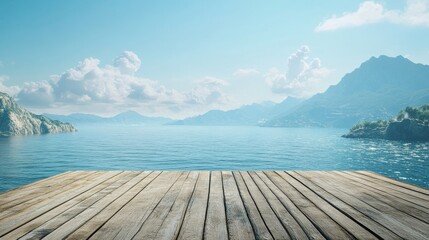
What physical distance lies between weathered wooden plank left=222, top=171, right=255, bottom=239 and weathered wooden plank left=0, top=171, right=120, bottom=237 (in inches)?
126

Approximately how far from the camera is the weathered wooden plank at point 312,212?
142 inches

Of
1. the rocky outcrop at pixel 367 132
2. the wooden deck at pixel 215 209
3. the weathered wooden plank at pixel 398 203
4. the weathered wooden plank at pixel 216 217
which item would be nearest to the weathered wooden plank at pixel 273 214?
the wooden deck at pixel 215 209

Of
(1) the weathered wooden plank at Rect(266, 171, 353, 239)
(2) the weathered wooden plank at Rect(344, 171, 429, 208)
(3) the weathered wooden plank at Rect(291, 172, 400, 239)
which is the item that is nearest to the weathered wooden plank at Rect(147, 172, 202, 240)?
(1) the weathered wooden plank at Rect(266, 171, 353, 239)

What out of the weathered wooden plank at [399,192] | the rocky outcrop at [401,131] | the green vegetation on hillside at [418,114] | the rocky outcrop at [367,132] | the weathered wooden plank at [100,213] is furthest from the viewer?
the rocky outcrop at [367,132]

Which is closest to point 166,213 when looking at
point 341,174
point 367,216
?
point 367,216

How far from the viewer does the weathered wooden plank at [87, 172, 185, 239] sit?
3586 millimetres

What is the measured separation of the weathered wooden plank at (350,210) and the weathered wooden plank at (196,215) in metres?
2.47

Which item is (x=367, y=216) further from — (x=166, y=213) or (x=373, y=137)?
(x=373, y=137)

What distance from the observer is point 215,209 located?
4.69m

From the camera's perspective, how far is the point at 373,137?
166750mm

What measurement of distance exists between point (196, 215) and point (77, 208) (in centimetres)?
228

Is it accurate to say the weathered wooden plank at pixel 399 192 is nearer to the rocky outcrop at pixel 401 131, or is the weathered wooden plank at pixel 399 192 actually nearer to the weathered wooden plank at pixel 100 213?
the weathered wooden plank at pixel 100 213

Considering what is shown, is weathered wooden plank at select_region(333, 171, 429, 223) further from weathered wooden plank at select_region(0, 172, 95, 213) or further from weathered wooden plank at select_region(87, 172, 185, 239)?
weathered wooden plank at select_region(0, 172, 95, 213)

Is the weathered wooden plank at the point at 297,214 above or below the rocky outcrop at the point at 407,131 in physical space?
above
